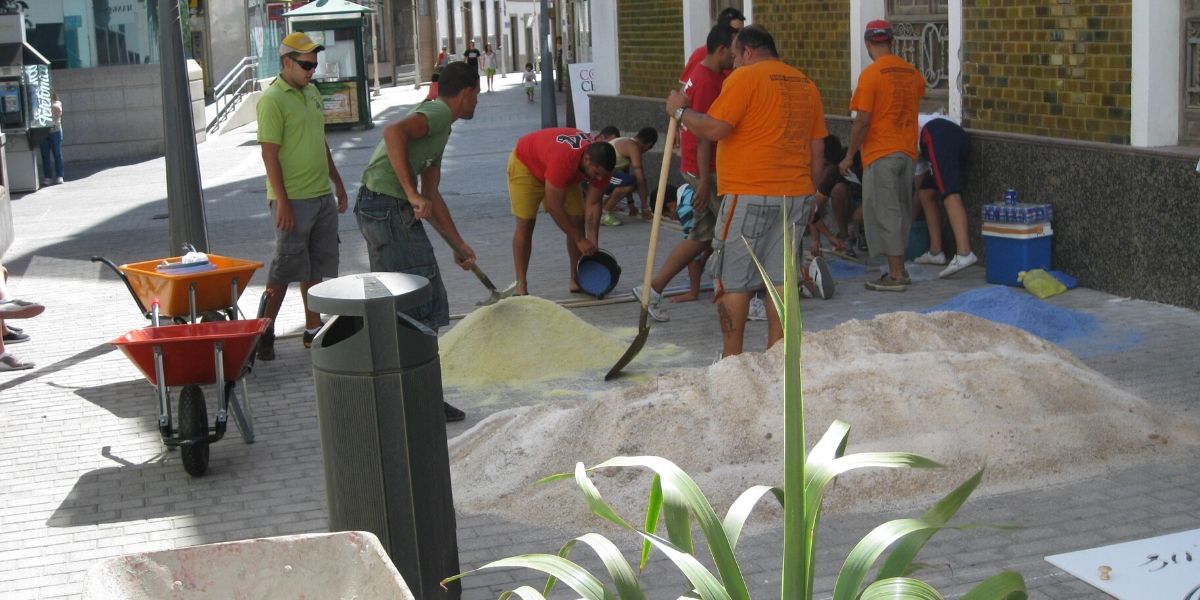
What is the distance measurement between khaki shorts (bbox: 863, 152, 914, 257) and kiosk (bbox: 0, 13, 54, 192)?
44.6 ft

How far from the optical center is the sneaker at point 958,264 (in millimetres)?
9938

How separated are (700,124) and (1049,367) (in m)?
2.12

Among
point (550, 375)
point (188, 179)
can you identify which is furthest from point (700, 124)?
point (188, 179)

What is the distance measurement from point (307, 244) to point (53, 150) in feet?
46.0

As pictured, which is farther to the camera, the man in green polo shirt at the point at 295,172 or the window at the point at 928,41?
the window at the point at 928,41

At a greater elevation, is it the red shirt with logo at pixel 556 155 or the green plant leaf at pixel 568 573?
the red shirt with logo at pixel 556 155

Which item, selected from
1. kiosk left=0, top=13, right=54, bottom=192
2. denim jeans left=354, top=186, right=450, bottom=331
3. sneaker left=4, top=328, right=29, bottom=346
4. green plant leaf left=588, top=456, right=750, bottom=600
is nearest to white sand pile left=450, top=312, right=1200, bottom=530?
denim jeans left=354, top=186, right=450, bottom=331

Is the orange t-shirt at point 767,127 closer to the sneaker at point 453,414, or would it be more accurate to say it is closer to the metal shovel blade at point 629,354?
the metal shovel blade at point 629,354

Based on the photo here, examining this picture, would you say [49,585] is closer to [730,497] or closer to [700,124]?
[730,497]

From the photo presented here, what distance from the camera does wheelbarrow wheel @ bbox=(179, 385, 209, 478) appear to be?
19.5ft

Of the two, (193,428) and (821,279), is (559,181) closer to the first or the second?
(821,279)

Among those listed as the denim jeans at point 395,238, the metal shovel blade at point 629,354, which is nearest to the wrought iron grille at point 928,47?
the metal shovel blade at point 629,354

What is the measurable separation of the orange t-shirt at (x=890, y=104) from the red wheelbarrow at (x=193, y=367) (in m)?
5.02

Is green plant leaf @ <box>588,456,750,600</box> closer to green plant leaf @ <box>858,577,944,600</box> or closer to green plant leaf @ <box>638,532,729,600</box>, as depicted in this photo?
green plant leaf @ <box>638,532,729,600</box>
